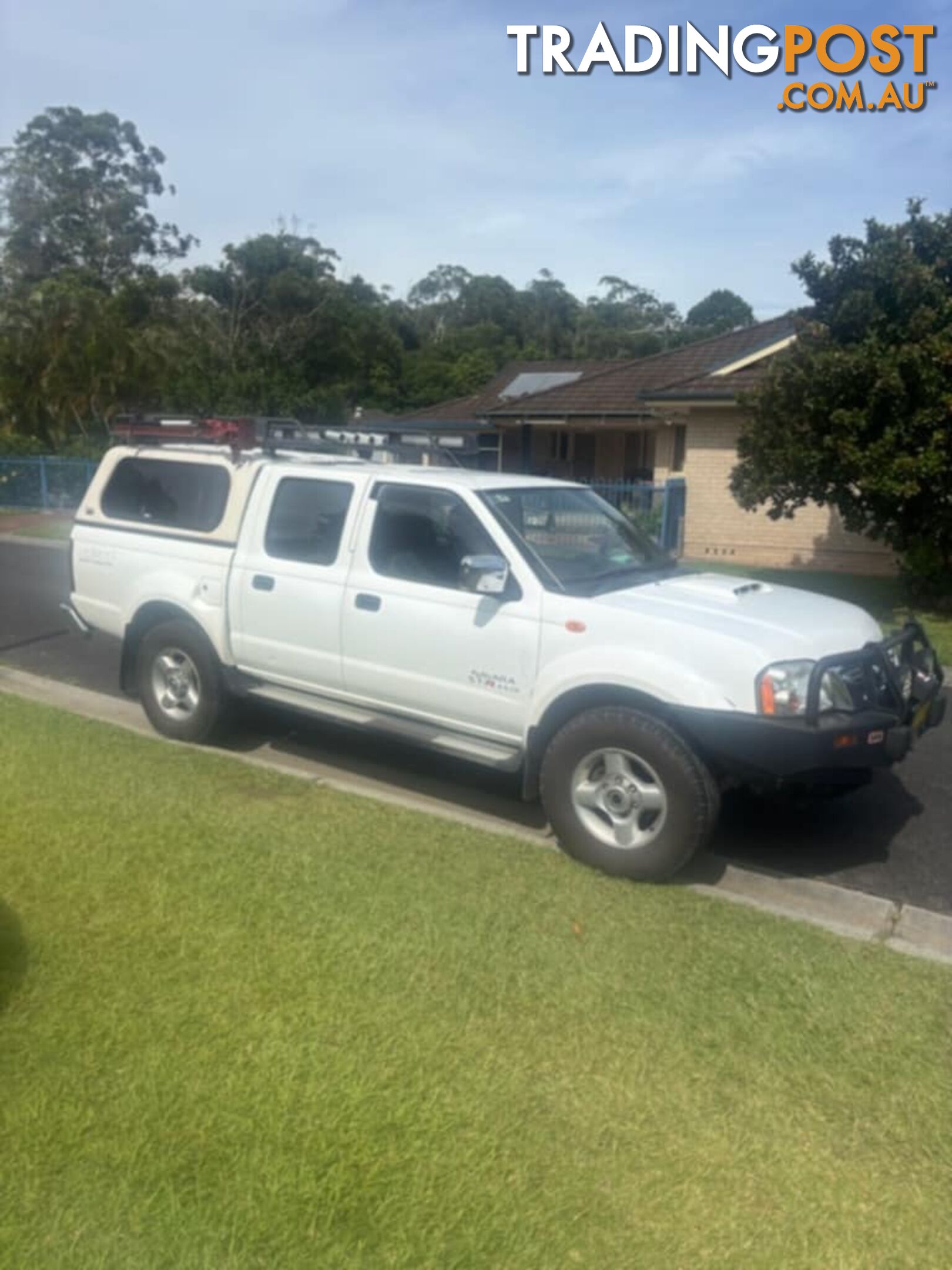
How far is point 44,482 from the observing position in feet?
80.2

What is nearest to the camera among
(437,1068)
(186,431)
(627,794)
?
(437,1068)

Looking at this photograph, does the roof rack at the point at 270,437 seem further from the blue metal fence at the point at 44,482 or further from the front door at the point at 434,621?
the blue metal fence at the point at 44,482

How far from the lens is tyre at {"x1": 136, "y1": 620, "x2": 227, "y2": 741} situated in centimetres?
648

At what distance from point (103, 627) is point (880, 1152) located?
18.5 feet

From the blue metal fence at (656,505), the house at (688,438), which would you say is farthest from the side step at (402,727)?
the blue metal fence at (656,505)

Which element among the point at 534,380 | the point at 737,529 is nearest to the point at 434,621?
the point at 737,529

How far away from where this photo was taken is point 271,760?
650 cm

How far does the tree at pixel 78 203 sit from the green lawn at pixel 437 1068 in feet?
184

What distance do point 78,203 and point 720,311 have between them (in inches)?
2731

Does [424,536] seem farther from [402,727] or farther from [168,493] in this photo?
[168,493]

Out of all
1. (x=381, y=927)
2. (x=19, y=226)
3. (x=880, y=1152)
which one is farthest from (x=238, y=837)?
(x=19, y=226)

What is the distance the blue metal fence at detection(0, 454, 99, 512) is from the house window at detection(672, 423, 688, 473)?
1265cm

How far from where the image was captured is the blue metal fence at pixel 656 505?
17.2 meters

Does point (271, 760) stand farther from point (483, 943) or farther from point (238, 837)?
point (483, 943)
